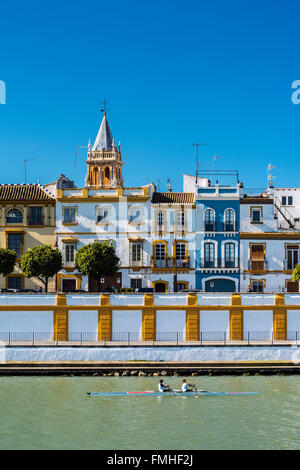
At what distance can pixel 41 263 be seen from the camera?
52.4 meters

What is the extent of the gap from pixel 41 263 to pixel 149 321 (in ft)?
37.0

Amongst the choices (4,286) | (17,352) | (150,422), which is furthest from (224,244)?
(150,422)

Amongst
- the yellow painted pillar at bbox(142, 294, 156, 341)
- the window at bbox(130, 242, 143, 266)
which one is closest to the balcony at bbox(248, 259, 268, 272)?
the window at bbox(130, 242, 143, 266)

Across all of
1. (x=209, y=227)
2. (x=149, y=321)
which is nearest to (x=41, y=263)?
(x=149, y=321)

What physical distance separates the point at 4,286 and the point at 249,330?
22.1 meters

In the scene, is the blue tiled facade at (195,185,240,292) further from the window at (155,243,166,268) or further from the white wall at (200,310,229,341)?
the white wall at (200,310,229,341)

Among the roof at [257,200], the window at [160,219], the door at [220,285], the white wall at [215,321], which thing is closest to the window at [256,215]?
the roof at [257,200]

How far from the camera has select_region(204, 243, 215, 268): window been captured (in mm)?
57312

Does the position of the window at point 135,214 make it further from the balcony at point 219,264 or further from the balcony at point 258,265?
the balcony at point 258,265

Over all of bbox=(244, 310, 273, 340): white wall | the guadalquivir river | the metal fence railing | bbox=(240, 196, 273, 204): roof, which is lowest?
the guadalquivir river

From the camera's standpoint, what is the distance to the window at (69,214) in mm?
58562

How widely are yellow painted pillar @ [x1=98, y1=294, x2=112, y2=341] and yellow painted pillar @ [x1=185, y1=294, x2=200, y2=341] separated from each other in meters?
4.99
